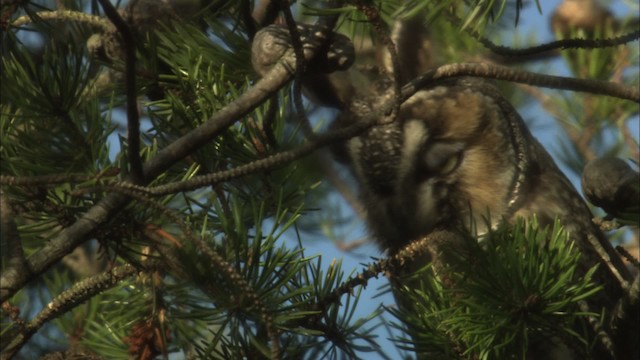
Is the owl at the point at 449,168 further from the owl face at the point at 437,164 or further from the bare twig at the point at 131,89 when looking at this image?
the bare twig at the point at 131,89

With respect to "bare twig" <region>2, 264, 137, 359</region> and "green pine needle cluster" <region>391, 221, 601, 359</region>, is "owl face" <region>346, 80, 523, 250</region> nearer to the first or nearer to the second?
"green pine needle cluster" <region>391, 221, 601, 359</region>

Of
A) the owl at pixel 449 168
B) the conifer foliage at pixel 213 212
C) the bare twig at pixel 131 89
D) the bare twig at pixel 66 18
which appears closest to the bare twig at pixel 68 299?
the conifer foliage at pixel 213 212

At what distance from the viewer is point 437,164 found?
1503mm

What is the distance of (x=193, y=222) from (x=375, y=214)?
1.56 feet

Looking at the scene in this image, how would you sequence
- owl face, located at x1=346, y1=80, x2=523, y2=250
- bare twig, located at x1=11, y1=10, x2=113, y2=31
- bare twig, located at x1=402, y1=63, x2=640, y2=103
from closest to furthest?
1. bare twig, located at x1=402, y1=63, x2=640, y2=103
2. bare twig, located at x1=11, y1=10, x2=113, y2=31
3. owl face, located at x1=346, y1=80, x2=523, y2=250

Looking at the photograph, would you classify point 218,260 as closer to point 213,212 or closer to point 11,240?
point 11,240

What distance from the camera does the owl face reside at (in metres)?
1.48

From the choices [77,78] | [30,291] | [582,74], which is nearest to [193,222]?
[77,78]

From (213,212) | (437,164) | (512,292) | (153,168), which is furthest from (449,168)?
(153,168)

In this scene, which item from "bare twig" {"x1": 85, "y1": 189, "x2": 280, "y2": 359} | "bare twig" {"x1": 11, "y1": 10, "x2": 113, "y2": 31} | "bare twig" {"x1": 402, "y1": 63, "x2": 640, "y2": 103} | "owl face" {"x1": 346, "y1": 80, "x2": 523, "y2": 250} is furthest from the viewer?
"owl face" {"x1": 346, "y1": 80, "x2": 523, "y2": 250}

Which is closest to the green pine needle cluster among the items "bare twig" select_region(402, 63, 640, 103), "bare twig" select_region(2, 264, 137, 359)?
"bare twig" select_region(402, 63, 640, 103)

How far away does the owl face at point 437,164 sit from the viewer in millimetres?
1476

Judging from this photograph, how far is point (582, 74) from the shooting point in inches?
71.9

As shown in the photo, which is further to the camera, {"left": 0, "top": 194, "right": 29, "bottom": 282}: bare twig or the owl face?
the owl face
